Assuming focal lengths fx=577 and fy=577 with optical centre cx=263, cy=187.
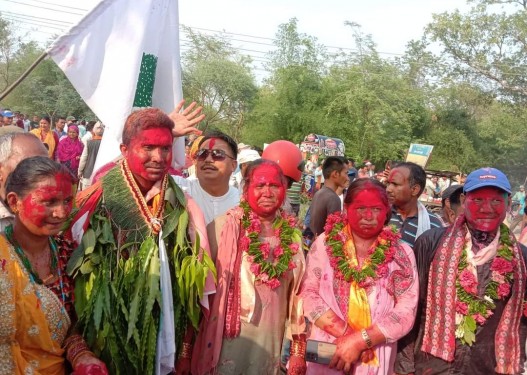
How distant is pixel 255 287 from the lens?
11.1ft

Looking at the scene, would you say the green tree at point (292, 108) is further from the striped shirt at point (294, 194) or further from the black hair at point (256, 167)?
the black hair at point (256, 167)

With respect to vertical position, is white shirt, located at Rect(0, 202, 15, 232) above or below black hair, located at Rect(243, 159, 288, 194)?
below

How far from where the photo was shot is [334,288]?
339 centimetres

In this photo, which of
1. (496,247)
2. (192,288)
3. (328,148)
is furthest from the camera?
(328,148)

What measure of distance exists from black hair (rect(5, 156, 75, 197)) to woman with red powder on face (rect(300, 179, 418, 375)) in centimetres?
160

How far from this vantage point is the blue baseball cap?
10.7ft

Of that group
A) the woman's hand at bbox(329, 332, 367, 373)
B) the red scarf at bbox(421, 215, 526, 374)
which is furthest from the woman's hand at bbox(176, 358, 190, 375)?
the red scarf at bbox(421, 215, 526, 374)

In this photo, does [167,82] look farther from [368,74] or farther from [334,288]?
[368,74]

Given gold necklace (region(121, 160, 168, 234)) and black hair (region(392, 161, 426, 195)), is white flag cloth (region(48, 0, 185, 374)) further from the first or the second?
black hair (region(392, 161, 426, 195))

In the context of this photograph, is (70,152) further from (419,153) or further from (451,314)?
(419,153)

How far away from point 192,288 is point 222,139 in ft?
4.90

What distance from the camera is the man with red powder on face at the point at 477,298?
3213 mm

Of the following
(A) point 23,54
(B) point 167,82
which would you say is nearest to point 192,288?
(B) point 167,82

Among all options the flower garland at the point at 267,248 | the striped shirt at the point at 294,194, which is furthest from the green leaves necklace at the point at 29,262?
the striped shirt at the point at 294,194
